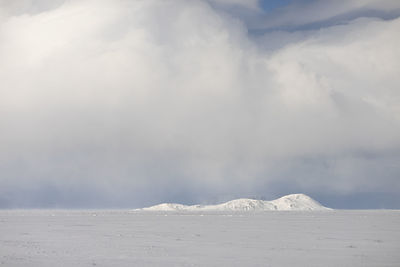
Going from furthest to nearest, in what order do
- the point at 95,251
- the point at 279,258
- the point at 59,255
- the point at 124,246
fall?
the point at 124,246
the point at 95,251
the point at 59,255
the point at 279,258

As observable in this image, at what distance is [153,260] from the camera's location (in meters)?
46.3

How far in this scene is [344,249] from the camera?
56.2 metres

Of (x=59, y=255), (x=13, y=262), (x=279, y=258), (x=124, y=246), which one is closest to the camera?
(x=13, y=262)

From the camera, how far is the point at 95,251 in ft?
181

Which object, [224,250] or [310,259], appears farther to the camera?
[224,250]

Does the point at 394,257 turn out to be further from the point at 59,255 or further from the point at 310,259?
the point at 59,255

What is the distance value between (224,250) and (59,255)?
2024 centimetres

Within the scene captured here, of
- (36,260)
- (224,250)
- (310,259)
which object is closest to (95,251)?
(36,260)

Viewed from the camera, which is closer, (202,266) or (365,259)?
(202,266)

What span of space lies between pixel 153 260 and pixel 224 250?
1271 cm

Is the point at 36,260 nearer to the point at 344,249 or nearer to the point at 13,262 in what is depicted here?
the point at 13,262

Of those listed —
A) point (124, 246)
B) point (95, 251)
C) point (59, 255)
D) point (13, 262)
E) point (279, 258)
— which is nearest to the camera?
point (13, 262)

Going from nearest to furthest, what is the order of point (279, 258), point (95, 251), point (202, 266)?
1. point (202, 266)
2. point (279, 258)
3. point (95, 251)

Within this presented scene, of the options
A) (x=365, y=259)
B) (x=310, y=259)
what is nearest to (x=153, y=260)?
(x=310, y=259)
